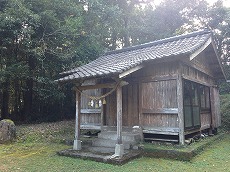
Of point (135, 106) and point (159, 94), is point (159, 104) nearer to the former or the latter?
point (159, 94)

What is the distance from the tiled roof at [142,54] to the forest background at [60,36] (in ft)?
11.1

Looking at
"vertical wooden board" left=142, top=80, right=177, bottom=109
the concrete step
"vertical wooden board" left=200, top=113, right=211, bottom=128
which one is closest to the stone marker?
the concrete step

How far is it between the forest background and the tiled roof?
11.1ft

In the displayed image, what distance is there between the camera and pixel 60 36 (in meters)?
13.1

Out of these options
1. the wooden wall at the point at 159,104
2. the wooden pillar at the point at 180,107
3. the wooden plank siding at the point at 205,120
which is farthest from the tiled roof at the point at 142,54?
the wooden plank siding at the point at 205,120

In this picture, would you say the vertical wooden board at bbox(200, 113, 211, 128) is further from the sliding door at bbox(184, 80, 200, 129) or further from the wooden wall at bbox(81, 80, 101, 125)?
the wooden wall at bbox(81, 80, 101, 125)

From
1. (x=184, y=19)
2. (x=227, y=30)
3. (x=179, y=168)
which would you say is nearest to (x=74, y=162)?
(x=179, y=168)

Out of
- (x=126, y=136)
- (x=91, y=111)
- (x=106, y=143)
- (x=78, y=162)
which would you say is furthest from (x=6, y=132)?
(x=126, y=136)

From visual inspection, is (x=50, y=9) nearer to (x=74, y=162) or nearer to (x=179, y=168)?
(x=74, y=162)

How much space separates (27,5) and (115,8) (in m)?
6.66

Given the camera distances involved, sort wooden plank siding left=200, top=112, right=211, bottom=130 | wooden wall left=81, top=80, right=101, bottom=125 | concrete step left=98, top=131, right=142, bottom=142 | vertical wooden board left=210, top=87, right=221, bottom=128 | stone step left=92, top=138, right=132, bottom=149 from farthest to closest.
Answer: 1. vertical wooden board left=210, top=87, right=221, bottom=128
2. wooden plank siding left=200, top=112, right=211, bottom=130
3. wooden wall left=81, top=80, right=101, bottom=125
4. concrete step left=98, top=131, right=142, bottom=142
5. stone step left=92, top=138, right=132, bottom=149

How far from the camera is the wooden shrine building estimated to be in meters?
7.11

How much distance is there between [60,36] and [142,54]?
621cm

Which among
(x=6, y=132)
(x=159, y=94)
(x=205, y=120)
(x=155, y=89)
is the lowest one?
(x=6, y=132)
